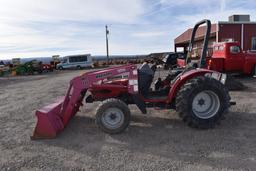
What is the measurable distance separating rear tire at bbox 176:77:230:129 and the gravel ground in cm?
22

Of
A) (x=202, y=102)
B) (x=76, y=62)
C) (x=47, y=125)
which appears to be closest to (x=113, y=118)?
(x=47, y=125)

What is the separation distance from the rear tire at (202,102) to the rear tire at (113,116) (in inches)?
41.4

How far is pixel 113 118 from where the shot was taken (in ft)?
17.9

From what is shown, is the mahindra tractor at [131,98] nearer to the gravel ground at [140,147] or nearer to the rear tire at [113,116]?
the rear tire at [113,116]

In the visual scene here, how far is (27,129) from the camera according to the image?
6.12 m

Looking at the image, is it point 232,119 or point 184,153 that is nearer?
point 184,153

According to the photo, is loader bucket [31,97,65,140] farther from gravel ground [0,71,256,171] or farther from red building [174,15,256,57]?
red building [174,15,256,57]

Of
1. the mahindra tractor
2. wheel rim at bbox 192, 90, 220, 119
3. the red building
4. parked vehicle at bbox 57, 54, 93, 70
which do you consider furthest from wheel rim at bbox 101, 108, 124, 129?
parked vehicle at bbox 57, 54, 93, 70

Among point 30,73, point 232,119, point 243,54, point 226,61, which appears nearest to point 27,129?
point 232,119

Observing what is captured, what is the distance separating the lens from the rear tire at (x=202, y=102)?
5.45 meters

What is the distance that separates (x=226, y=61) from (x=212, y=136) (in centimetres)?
928

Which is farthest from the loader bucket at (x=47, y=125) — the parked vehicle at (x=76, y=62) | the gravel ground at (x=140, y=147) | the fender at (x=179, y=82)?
the parked vehicle at (x=76, y=62)

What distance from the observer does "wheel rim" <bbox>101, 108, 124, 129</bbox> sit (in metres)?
5.43

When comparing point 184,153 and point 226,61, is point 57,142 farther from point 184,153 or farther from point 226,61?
point 226,61
